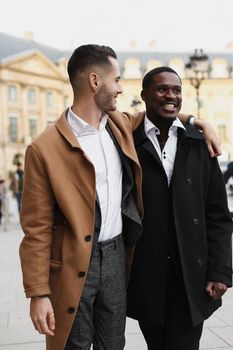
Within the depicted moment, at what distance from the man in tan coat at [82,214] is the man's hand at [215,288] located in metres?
0.43

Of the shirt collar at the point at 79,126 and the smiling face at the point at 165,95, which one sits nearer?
the shirt collar at the point at 79,126

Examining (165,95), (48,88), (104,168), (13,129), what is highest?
(48,88)

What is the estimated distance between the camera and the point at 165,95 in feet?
7.57

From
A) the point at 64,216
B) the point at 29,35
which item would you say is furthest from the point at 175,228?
the point at 29,35

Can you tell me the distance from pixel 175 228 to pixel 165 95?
624 mm

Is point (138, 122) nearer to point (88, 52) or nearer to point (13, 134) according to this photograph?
point (88, 52)

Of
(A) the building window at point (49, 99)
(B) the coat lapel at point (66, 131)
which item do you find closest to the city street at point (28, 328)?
(B) the coat lapel at point (66, 131)

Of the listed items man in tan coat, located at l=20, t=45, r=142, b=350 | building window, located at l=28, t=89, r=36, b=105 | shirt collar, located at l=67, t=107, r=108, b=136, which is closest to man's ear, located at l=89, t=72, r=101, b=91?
man in tan coat, located at l=20, t=45, r=142, b=350

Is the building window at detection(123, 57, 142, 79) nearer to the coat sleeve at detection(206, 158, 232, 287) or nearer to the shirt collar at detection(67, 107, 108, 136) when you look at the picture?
the coat sleeve at detection(206, 158, 232, 287)

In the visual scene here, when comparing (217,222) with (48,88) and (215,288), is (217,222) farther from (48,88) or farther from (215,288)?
(48,88)

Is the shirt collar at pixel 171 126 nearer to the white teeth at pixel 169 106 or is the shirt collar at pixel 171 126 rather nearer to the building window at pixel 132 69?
the white teeth at pixel 169 106

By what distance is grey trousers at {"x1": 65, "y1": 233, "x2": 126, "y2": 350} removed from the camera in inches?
81.8

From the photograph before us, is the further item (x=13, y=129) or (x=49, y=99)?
(x=49, y=99)

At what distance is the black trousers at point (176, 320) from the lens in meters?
2.34
